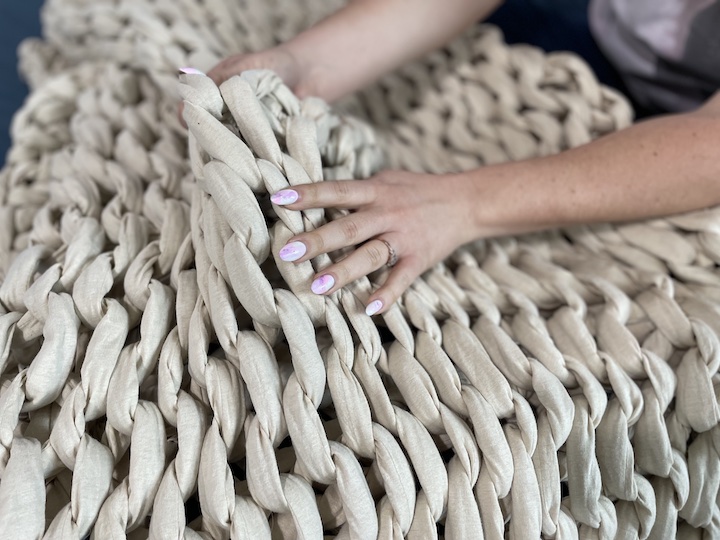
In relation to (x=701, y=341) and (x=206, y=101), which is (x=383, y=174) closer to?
(x=206, y=101)

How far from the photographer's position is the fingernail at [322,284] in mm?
394

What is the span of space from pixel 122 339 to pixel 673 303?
0.40m

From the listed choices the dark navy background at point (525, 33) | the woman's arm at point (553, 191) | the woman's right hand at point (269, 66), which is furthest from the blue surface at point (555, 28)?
the woman's right hand at point (269, 66)

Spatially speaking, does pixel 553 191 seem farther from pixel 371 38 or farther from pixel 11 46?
pixel 11 46

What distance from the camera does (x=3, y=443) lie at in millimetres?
359

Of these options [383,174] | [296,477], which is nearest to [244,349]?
[296,477]

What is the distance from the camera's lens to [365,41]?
2.14 ft

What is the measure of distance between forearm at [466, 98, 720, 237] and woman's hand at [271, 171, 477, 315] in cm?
3

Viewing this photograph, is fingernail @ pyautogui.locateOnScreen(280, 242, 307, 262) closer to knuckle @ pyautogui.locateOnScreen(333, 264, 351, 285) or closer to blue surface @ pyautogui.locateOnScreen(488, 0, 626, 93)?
knuckle @ pyautogui.locateOnScreen(333, 264, 351, 285)

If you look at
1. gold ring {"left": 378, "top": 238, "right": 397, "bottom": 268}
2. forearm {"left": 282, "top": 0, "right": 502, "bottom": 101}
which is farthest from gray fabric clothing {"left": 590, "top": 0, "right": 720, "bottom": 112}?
gold ring {"left": 378, "top": 238, "right": 397, "bottom": 268}

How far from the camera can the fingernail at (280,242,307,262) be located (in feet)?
1.29

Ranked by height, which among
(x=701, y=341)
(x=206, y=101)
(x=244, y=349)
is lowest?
(x=701, y=341)

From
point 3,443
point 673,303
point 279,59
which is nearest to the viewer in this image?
point 3,443

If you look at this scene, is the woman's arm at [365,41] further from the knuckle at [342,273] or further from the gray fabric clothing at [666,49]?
the knuckle at [342,273]
